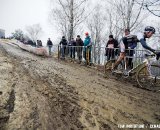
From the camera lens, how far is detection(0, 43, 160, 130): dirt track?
166 inches

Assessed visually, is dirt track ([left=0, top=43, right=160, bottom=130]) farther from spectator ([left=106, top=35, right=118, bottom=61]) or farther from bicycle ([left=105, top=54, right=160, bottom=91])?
spectator ([left=106, top=35, right=118, bottom=61])

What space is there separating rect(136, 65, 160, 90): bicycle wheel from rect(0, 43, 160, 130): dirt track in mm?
719

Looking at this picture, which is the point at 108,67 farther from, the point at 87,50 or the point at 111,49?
the point at 87,50

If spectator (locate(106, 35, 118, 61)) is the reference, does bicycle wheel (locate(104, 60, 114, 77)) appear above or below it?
below

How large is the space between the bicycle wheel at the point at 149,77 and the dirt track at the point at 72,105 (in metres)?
0.72

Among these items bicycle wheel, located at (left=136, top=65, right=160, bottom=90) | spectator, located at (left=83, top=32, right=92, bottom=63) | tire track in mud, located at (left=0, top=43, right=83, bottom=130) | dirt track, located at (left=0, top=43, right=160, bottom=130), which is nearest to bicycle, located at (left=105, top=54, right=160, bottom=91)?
bicycle wheel, located at (left=136, top=65, right=160, bottom=90)

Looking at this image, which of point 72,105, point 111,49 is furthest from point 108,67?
point 72,105

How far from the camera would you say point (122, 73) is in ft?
30.0

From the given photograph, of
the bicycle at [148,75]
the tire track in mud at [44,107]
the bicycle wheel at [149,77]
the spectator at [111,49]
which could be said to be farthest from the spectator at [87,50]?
the tire track in mud at [44,107]

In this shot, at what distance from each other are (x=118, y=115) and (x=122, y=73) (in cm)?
465

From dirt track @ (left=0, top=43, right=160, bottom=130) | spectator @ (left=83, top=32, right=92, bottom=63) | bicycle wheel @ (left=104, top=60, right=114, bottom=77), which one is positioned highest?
spectator @ (left=83, top=32, right=92, bottom=63)

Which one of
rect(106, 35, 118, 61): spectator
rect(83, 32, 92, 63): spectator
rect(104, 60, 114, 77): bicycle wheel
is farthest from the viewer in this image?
rect(83, 32, 92, 63): spectator

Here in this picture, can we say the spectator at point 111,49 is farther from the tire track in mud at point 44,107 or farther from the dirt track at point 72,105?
the tire track in mud at point 44,107

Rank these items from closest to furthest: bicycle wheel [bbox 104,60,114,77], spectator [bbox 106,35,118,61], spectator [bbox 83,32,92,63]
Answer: bicycle wheel [bbox 104,60,114,77] < spectator [bbox 106,35,118,61] < spectator [bbox 83,32,92,63]
